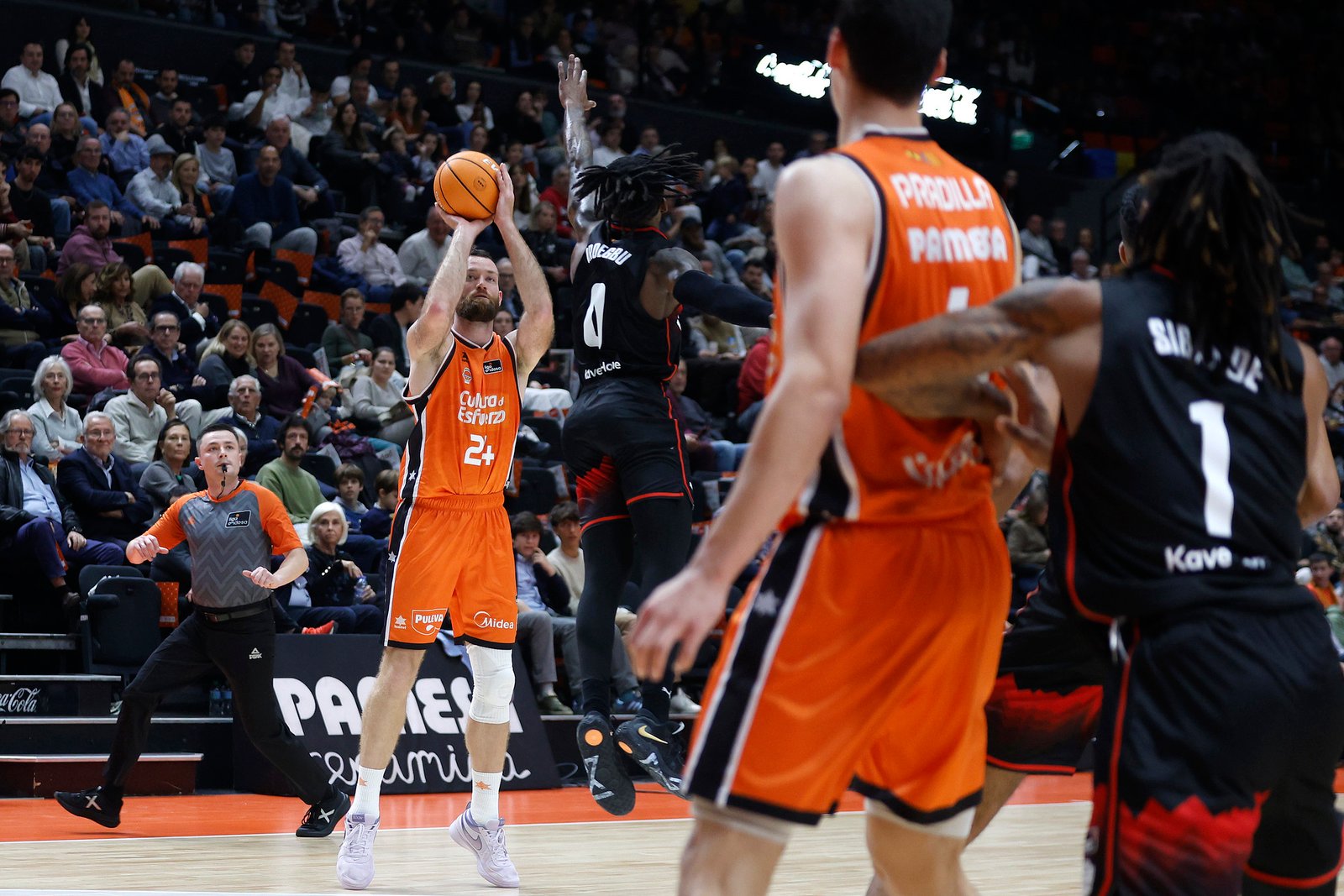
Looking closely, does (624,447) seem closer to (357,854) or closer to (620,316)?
(620,316)

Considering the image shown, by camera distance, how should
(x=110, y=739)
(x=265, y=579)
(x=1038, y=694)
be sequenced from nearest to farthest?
(x=1038, y=694), (x=265, y=579), (x=110, y=739)

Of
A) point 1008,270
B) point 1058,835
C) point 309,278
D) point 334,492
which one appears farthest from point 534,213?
point 1008,270

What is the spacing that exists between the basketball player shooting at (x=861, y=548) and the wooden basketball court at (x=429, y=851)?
10.1 feet

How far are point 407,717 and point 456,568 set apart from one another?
338 centimetres

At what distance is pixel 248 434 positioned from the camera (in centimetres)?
1041

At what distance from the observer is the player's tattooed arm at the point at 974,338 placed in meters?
2.46

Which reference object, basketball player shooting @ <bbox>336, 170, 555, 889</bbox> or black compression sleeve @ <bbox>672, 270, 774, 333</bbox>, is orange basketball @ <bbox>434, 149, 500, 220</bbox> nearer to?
basketball player shooting @ <bbox>336, 170, 555, 889</bbox>

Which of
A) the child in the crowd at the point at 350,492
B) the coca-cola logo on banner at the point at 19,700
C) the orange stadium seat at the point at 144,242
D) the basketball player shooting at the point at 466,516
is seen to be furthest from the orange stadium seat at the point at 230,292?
the basketball player shooting at the point at 466,516

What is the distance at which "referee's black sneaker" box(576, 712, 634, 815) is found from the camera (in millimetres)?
5371

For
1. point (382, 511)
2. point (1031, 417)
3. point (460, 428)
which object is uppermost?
point (1031, 417)

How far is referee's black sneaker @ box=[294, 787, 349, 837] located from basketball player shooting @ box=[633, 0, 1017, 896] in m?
4.86

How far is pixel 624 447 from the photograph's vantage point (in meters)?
5.56

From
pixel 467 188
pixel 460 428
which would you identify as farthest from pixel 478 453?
pixel 467 188

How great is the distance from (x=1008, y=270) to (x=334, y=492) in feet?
27.2
